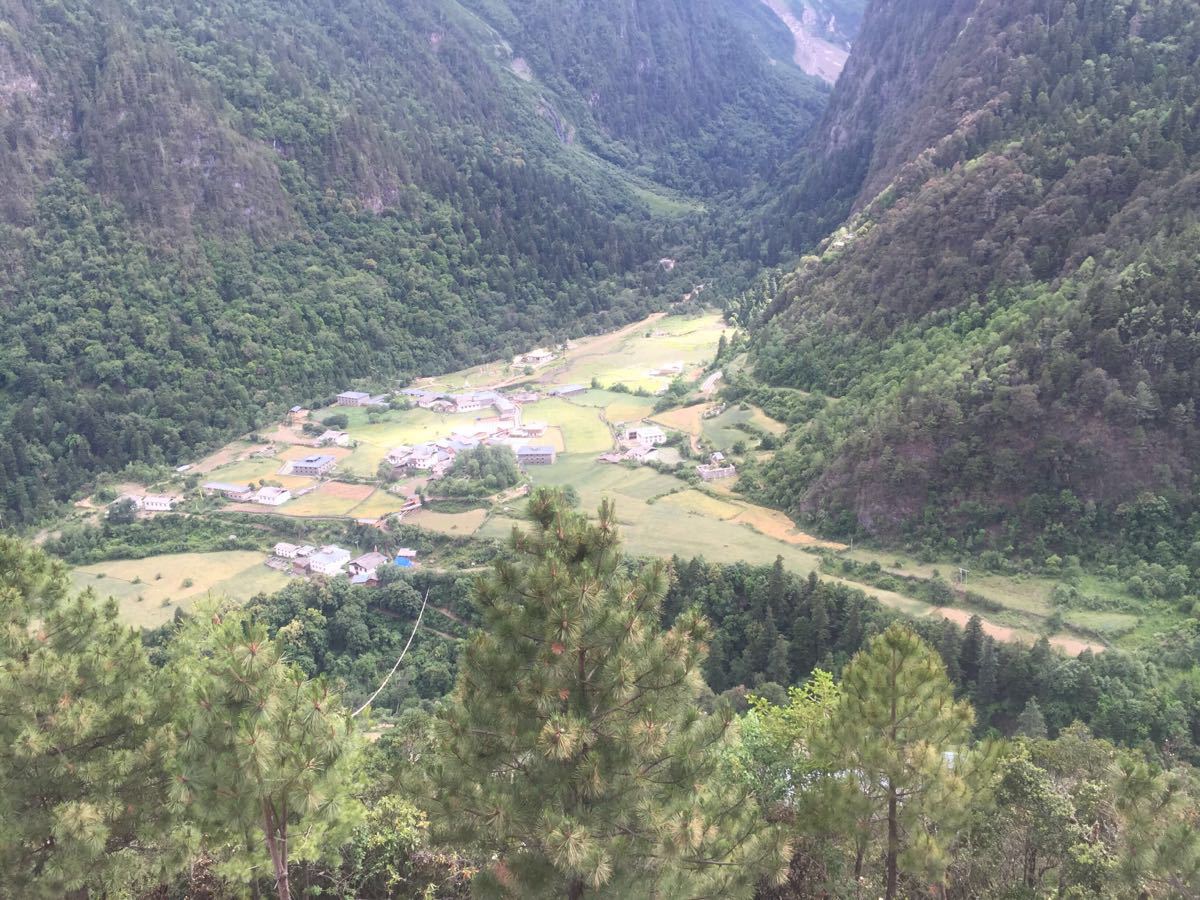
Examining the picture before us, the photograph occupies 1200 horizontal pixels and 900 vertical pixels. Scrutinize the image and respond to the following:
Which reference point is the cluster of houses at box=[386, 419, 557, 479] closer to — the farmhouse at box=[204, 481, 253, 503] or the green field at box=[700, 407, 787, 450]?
the farmhouse at box=[204, 481, 253, 503]

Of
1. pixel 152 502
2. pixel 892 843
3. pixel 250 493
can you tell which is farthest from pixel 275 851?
pixel 152 502

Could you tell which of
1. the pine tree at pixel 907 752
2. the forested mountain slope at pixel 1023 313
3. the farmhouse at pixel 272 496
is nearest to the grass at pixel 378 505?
the farmhouse at pixel 272 496

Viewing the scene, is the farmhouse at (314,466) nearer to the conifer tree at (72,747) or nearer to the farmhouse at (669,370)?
the farmhouse at (669,370)

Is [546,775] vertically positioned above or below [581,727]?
below

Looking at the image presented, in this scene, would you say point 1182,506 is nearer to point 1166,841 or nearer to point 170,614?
point 1166,841

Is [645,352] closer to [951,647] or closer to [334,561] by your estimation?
A: [334,561]

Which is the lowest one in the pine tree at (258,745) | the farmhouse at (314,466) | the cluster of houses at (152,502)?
the cluster of houses at (152,502)
